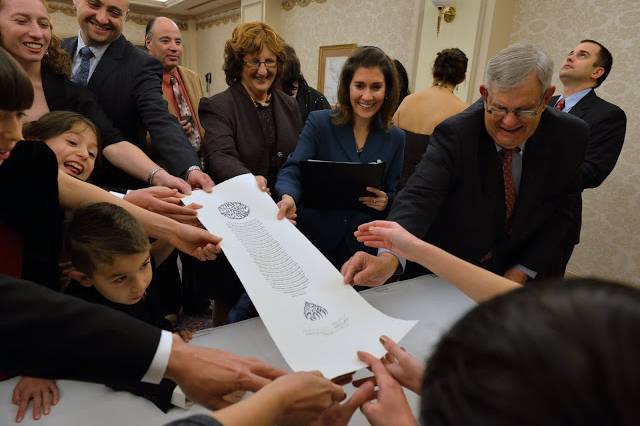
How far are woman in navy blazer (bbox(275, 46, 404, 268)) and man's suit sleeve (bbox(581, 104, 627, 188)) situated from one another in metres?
1.41

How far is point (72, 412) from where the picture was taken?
744mm

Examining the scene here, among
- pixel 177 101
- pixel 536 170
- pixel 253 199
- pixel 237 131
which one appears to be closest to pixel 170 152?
pixel 237 131

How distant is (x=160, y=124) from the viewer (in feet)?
5.75

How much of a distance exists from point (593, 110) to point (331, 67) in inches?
147

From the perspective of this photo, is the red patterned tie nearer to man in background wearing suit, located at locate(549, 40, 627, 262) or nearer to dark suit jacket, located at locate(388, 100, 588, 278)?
dark suit jacket, located at locate(388, 100, 588, 278)

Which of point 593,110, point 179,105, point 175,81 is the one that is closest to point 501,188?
point 593,110

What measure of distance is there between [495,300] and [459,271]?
73 centimetres

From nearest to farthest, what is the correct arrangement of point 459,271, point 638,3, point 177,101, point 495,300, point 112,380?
point 495,300
point 112,380
point 459,271
point 177,101
point 638,3

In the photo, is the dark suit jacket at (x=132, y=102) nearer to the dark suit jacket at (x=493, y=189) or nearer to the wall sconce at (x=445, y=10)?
the dark suit jacket at (x=493, y=189)

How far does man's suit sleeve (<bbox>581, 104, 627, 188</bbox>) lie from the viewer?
2.49 metres

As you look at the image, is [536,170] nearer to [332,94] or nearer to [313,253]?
[313,253]

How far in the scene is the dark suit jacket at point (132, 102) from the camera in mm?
1731

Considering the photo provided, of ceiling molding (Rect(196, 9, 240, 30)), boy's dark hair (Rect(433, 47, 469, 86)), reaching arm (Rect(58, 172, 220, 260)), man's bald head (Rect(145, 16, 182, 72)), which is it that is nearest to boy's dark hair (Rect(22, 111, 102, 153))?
reaching arm (Rect(58, 172, 220, 260))

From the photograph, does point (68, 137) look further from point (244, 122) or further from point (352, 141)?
point (352, 141)
